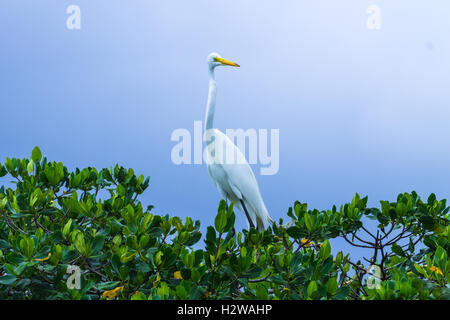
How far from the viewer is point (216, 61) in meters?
7.00

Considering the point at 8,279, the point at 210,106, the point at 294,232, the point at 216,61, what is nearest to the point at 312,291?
the point at 294,232

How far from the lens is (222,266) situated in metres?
2.95

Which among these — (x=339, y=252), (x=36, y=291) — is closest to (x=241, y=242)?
(x=339, y=252)

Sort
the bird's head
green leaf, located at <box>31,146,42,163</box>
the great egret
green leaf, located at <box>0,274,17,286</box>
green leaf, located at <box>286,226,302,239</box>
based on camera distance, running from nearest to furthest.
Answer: green leaf, located at <box>0,274,17,286</box> < green leaf, located at <box>286,226,302,239</box> < green leaf, located at <box>31,146,42,163</box> < the great egret < the bird's head

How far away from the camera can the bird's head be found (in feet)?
22.8

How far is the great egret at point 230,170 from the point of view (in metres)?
6.74

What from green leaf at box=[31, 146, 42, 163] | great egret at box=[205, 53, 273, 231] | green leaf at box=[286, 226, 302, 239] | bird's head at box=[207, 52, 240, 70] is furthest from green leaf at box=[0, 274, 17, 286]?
bird's head at box=[207, 52, 240, 70]

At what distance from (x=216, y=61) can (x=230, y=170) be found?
5.84ft

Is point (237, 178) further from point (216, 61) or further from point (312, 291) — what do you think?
point (312, 291)

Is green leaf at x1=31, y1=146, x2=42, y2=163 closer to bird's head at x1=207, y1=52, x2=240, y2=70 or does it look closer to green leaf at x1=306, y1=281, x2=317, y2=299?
bird's head at x1=207, y1=52, x2=240, y2=70

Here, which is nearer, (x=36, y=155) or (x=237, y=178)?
(x=36, y=155)

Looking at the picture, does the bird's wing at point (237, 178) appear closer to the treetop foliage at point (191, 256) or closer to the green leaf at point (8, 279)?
the treetop foliage at point (191, 256)
